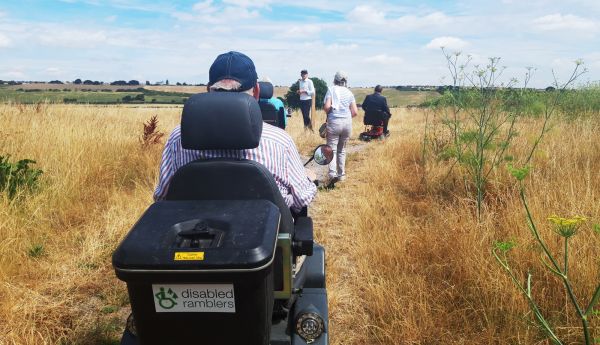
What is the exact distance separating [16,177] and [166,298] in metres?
3.32

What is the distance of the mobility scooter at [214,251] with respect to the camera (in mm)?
1374

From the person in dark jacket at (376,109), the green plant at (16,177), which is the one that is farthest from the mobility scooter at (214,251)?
the person in dark jacket at (376,109)

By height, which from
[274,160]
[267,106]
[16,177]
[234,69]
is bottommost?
[16,177]

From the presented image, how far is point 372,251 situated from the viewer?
136 inches

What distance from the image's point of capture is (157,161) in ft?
20.5

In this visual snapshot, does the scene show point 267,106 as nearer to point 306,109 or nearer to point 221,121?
point 221,121

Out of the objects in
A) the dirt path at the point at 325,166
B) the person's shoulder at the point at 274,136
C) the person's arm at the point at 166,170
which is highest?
Answer: the person's shoulder at the point at 274,136

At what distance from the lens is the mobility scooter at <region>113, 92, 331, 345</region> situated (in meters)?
1.37

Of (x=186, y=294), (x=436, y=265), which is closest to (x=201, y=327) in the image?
(x=186, y=294)

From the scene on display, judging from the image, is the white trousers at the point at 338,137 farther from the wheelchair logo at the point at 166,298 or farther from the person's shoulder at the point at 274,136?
the wheelchair logo at the point at 166,298

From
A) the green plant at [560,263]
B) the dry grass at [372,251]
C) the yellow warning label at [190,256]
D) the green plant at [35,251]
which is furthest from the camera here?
the green plant at [35,251]

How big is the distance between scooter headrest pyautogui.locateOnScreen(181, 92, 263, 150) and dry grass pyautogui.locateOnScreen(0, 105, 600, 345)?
1.49 meters

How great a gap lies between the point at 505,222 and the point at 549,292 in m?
0.80

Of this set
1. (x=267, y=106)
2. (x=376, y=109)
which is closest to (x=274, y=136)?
(x=267, y=106)
